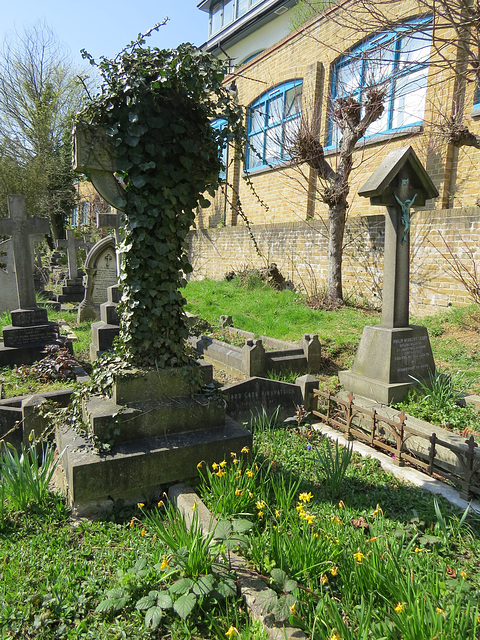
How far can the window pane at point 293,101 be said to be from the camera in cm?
1362

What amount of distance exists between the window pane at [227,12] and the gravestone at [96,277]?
73.2 ft

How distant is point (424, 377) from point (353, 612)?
12.9ft

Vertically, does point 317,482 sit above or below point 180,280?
below

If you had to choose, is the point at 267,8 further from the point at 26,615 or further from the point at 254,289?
the point at 26,615

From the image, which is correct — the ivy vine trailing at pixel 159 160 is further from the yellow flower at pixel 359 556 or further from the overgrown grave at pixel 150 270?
the yellow flower at pixel 359 556

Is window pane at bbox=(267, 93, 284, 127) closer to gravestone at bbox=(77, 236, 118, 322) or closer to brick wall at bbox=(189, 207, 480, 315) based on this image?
brick wall at bbox=(189, 207, 480, 315)

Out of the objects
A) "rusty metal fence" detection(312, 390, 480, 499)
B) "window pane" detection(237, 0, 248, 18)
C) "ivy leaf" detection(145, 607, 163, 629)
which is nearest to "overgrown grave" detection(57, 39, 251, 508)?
"ivy leaf" detection(145, 607, 163, 629)

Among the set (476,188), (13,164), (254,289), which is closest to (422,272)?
(476,188)

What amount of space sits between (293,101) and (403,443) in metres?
12.7

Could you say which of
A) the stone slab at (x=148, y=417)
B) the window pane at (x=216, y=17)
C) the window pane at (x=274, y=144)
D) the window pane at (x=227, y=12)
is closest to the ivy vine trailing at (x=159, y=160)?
the stone slab at (x=148, y=417)

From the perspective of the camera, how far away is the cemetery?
211 cm

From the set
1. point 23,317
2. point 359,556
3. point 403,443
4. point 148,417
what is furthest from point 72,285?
point 359,556

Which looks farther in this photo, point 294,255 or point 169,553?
point 294,255

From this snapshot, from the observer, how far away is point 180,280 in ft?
11.5
